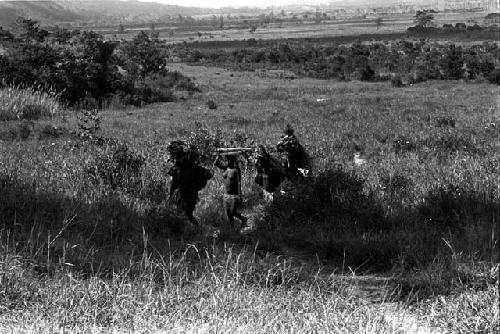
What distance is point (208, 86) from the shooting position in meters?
36.4

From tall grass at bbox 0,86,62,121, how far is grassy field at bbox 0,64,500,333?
3.40 meters

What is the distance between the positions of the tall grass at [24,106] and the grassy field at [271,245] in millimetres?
3399

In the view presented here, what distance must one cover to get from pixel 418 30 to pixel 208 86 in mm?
71862

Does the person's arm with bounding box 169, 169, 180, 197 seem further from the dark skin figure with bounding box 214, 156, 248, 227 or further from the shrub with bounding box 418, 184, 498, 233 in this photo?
the shrub with bounding box 418, 184, 498, 233

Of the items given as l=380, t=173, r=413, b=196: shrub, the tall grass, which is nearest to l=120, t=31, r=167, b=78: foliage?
the tall grass

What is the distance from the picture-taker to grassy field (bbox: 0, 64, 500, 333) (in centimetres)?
411

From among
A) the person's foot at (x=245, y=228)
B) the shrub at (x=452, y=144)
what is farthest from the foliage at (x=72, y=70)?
the person's foot at (x=245, y=228)

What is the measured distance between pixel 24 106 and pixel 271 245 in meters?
15.8

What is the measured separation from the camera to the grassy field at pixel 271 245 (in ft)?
13.5

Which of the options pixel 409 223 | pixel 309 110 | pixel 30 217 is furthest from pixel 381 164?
pixel 309 110

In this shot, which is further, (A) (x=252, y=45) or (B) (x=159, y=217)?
(A) (x=252, y=45)

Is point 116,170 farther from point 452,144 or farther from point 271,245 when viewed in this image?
point 452,144

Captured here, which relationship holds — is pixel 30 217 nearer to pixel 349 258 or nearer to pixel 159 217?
pixel 159 217

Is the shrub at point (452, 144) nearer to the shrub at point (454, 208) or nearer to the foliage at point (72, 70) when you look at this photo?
the shrub at point (454, 208)
